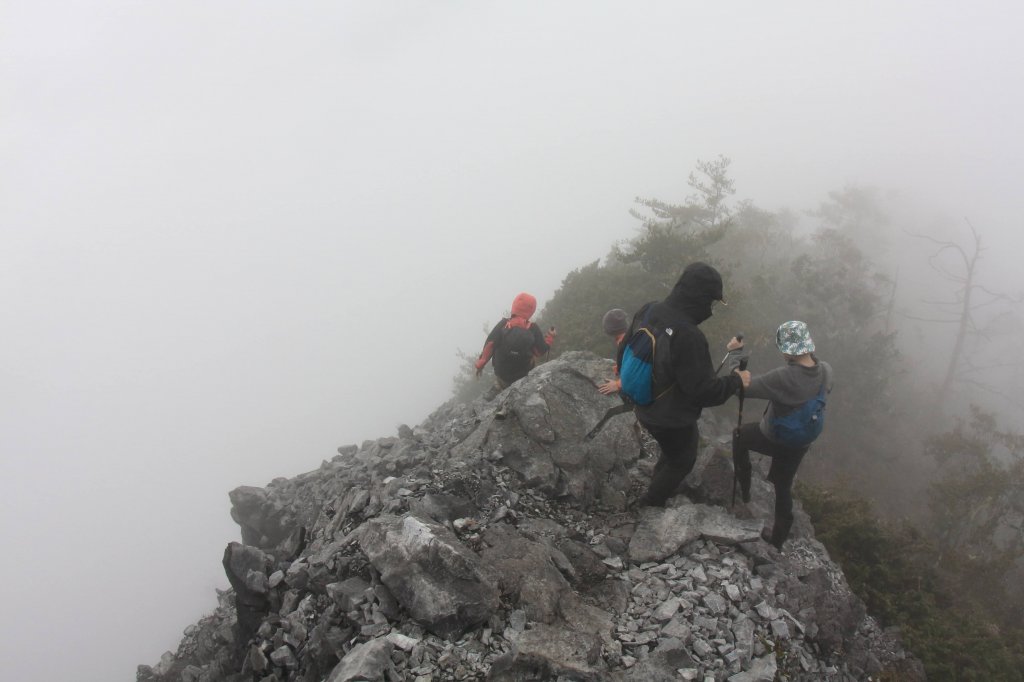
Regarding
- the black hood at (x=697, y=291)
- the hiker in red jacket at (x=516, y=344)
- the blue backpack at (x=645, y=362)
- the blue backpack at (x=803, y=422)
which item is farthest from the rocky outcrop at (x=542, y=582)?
the black hood at (x=697, y=291)

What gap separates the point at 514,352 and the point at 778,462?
14.0ft

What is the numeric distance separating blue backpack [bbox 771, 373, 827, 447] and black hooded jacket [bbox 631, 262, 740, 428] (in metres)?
0.84

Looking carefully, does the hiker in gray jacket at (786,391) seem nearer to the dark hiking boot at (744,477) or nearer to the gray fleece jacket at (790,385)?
the gray fleece jacket at (790,385)

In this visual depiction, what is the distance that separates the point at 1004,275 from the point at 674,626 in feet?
217

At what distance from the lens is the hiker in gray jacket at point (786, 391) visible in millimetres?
5062

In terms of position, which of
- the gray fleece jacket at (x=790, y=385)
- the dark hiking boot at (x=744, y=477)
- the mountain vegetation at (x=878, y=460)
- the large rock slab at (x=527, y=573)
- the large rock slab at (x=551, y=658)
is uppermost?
the gray fleece jacket at (x=790, y=385)

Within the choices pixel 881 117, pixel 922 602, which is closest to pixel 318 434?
pixel 922 602

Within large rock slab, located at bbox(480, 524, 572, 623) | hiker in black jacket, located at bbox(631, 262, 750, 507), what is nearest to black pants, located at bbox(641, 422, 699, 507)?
hiker in black jacket, located at bbox(631, 262, 750, 507)

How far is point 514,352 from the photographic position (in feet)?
28.4

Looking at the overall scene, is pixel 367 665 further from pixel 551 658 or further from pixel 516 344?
pixel 516 344

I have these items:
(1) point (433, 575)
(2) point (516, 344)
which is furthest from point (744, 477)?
(2) point (516, 344)

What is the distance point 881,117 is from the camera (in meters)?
115

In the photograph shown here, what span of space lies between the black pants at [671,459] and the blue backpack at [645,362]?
38 centimetres

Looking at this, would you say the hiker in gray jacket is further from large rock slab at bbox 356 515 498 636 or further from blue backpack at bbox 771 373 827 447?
large rock slab at bbox 356 515 498 636
